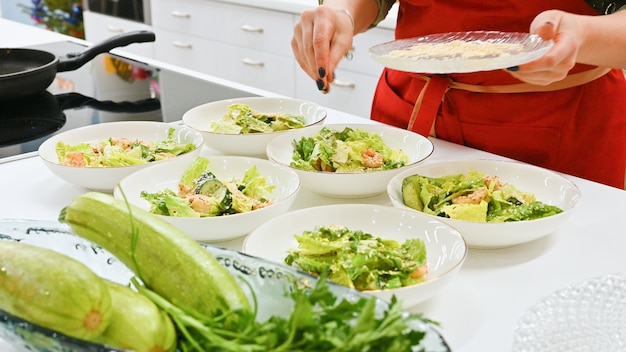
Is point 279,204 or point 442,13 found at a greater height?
point 442,13

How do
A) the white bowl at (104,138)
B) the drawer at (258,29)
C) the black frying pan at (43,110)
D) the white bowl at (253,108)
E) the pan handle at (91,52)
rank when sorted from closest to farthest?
the white bowl at (104,138) < the white bowl at (253,108) < the black frying pan at (43,110) < the pan handle at (91,52) < the drawer at (258,29)

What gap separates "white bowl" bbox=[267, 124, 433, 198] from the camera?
1108 mm

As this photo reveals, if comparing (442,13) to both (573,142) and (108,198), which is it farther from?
(108,198)

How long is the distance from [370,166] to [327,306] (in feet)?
1.95

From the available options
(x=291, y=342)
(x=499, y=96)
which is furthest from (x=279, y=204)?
(x=499, y=96)

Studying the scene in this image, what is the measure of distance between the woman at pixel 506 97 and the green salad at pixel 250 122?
0.10m

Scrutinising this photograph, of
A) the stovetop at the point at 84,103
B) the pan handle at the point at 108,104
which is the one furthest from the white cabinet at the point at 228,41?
the pan handle at the point at 108,104

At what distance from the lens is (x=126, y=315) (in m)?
0.62

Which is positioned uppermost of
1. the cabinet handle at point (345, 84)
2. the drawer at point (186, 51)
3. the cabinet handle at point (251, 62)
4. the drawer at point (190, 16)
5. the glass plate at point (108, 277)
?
the glass plate at point (108, 277)

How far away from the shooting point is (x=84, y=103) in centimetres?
178

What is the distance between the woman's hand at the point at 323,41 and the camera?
131cm

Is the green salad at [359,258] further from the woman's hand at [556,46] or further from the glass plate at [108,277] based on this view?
the woman's hand at [556,46]

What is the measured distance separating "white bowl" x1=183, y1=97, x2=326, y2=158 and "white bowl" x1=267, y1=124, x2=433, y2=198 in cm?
4

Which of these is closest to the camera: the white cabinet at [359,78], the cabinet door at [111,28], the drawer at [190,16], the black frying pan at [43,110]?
the black frying pan at [43,110]
